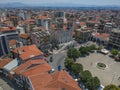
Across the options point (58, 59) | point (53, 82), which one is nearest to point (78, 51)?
point (58, 59)

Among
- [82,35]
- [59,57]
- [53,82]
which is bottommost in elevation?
[59,57]

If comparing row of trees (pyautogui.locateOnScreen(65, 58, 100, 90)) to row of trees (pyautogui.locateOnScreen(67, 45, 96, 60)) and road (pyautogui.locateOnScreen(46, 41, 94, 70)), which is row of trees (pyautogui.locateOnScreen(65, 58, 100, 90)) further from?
row of trees (pyautogui.locateOnScreen(67, 45, 96, 60))

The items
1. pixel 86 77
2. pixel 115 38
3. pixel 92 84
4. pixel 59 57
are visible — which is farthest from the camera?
pixel 115 38

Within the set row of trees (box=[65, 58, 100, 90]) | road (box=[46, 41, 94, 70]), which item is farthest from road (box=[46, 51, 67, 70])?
row of trees (box=[65, 58, 100, 90])

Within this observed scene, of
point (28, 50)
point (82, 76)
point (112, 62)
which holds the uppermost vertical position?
point (28, 50)

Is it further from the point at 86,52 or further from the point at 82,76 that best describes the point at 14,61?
the point at 86,52

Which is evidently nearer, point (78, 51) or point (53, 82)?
point (53, 82)

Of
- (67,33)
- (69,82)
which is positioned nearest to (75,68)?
(69,82)

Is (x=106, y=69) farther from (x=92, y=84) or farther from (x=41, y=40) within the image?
(x=41, y=40)
